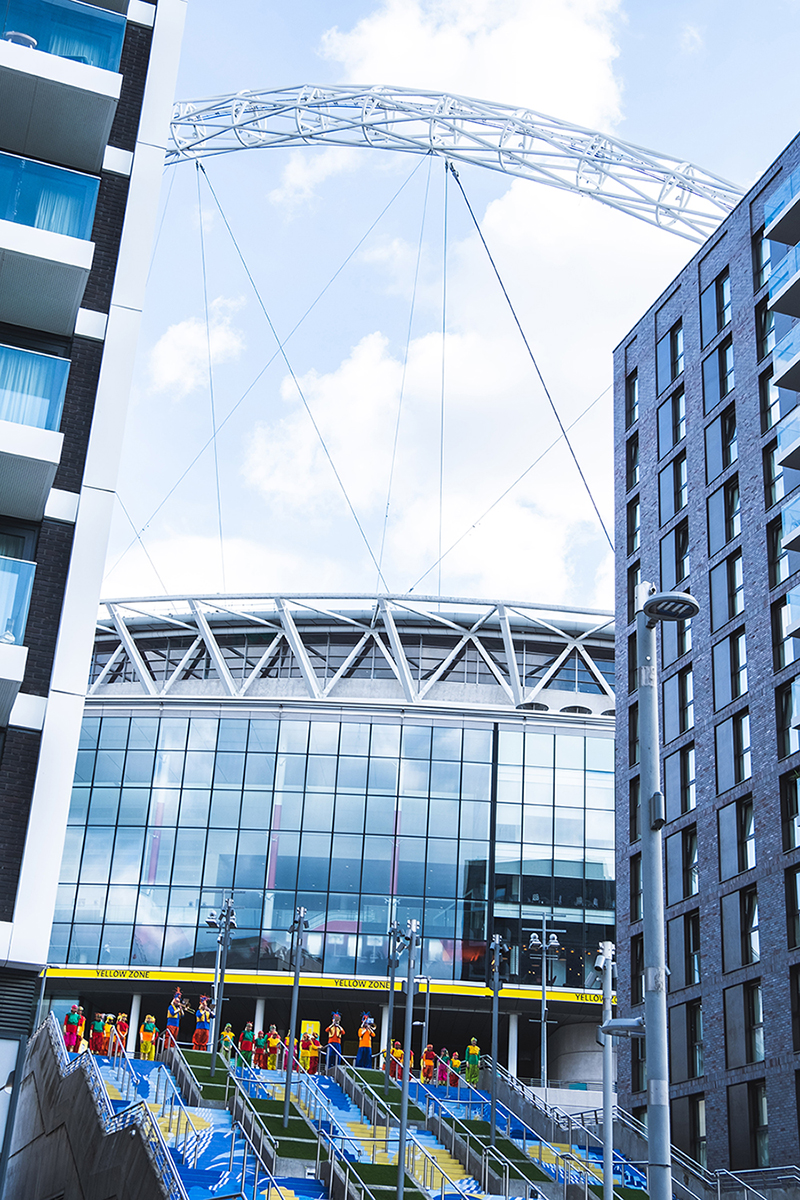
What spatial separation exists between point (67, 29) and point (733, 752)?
27.4 meters

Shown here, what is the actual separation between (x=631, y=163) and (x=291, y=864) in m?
37.3

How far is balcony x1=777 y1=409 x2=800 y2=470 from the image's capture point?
35250 millimetres

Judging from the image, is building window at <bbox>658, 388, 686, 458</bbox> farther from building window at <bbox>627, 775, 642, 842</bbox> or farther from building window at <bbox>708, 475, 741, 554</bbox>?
building window at <bbox>627, 775, 642, 842</bbox>

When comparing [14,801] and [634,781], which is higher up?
[634,781]

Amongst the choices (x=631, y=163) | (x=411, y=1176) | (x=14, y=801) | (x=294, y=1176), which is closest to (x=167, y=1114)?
(x=294, y=1176)

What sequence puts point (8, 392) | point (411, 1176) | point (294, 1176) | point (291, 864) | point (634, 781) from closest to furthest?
point (8, 392) → point (294, 1176) → point (411, 1176) → point (634, 781) → point (291, 864)

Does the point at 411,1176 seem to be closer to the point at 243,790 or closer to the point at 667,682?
the point at 667,682

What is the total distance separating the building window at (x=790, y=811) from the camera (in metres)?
36.0

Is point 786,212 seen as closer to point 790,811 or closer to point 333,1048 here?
point 790,811

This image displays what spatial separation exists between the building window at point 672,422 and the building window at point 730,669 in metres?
9.19

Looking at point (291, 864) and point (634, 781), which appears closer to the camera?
point (634, 781)

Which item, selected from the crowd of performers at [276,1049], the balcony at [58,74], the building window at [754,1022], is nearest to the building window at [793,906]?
the building window at [754,1022]

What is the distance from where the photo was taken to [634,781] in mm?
46656

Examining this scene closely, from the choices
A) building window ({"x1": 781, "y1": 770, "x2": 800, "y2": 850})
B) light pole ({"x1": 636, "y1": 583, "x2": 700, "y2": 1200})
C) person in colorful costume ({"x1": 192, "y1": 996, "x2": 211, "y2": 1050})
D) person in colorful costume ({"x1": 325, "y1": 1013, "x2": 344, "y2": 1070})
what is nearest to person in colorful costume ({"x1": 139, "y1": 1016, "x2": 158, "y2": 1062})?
person in colorful costume ({"x1": 192, "y1": 996, "x2": 211, "y2": 1050})
